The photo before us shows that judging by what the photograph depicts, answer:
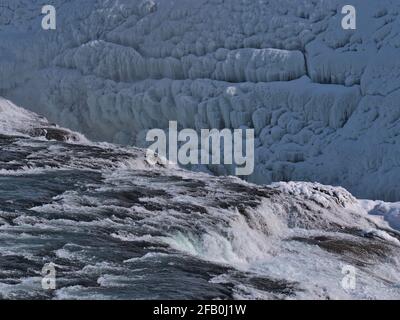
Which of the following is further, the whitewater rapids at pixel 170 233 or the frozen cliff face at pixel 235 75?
the frozen cliff face at pixel 235 75

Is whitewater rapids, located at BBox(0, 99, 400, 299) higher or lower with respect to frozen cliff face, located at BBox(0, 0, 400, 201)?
lower

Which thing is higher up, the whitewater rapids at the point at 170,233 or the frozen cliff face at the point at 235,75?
the frozen cliff face at the point at 235,75

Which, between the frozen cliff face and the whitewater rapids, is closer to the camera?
the whitewater rapids

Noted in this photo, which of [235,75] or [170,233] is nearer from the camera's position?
[170,233]

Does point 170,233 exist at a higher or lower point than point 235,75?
lower
